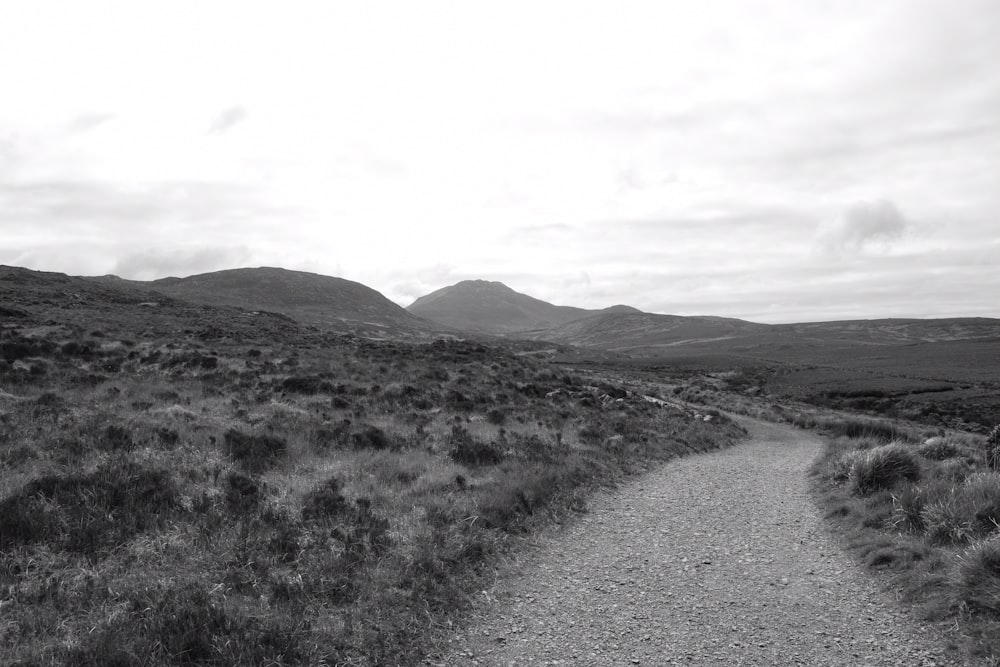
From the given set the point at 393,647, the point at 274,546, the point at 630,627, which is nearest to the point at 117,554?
the point at 274,546

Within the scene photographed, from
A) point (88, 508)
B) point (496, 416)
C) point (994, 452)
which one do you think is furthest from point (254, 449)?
point (994, 452)

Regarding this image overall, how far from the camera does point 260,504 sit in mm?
8977

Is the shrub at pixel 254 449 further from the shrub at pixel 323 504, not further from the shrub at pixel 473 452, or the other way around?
the shrub at pixel 473 452

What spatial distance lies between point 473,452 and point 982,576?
991 centimetres

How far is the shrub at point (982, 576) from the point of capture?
615 centimetres

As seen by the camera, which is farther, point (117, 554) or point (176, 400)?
point (176, 400)

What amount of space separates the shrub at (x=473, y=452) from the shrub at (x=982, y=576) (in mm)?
9113

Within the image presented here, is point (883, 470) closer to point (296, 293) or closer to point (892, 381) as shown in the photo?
point (892, 381)

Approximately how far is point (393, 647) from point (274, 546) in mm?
2613

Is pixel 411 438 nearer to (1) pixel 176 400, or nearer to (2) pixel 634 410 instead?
(1) pixel 176 400

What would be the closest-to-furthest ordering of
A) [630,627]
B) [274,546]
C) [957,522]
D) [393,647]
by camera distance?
1. [393,647]
2. [630,627]
3. [274,546]
4. [957,522]

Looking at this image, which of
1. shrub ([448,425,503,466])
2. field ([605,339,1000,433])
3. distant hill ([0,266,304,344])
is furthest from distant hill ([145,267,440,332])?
shrub ([448,425,503,466])

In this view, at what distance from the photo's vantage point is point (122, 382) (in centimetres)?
1972

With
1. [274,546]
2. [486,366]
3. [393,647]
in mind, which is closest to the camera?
[393,647]
